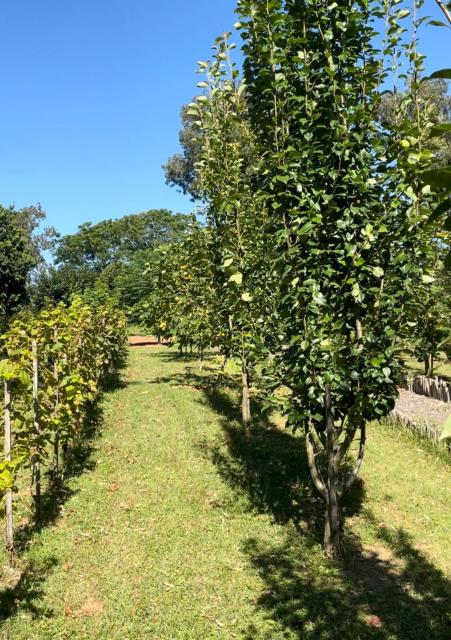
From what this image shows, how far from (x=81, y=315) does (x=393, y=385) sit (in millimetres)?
6094

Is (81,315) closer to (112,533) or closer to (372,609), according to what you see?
(112,533)

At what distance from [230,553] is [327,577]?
115cm

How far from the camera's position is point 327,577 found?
5.19m

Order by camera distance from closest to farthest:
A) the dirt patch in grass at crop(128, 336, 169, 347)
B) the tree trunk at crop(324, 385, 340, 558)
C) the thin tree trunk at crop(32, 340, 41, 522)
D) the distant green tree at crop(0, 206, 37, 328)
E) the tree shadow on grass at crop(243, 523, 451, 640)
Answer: the tree shadow on grass at crop(243, 523, 451, 640)
the tree trunk at crop(324, 385, 340, 558)
the thin tree trunk at crop(32, 340, 41, 522)
the distant green tree at crop(0, 206, 37, 328)
the dirt patch in grass at crop(128, 336, 169, 347)

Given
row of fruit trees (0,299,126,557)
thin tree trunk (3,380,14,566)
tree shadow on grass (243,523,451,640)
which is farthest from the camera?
row of fruit trees (0,299,126,557)

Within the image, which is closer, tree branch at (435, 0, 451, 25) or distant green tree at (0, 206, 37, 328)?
tree branch at (435, 0, 451, 25)

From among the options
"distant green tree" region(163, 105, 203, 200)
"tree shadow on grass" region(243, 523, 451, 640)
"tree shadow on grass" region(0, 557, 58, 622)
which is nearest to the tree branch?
"tree shadow on grass" region(243, 523, 451, 640)

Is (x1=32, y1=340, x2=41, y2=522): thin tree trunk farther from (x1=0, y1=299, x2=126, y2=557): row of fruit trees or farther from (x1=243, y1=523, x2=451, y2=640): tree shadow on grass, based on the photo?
(x1=243, y1=523, x2=451, y2=640): tree shadow on grass

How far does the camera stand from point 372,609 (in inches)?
183

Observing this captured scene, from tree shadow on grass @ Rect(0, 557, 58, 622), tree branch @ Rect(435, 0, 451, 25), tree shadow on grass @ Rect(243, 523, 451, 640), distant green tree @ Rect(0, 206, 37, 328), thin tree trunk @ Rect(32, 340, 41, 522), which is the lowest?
tree shadow on grass @ Rect(243, 523, 451, 640)

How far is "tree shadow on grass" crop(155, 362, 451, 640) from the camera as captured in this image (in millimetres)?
4375

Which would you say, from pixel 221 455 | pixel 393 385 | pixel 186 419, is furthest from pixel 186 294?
pixel 393 385

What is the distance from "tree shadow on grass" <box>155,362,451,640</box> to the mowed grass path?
0.02 metres

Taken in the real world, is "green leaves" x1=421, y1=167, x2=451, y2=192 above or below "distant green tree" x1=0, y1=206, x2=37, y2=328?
below
